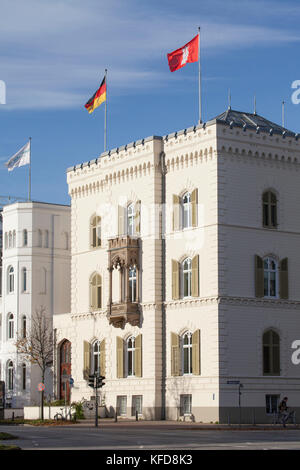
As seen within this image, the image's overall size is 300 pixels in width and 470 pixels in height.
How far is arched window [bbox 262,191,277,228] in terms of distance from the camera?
62.7 metres

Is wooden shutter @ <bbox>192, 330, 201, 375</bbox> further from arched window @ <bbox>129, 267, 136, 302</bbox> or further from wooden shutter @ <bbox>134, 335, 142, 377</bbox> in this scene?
arched window @ <bbox>129, 267, 136, 302</bbox>

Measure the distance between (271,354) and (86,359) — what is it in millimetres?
14913

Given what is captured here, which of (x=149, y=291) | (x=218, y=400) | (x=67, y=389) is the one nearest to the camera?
(x=218, y=400)

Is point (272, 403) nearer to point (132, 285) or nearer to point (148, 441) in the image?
point (132, 285)

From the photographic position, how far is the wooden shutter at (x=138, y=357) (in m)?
64.8

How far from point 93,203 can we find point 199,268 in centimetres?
1280

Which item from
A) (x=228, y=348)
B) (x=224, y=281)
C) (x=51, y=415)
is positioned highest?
(x=224, y=281)

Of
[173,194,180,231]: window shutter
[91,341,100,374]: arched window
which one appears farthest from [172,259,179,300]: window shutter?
[91,341,100,374]: arched window

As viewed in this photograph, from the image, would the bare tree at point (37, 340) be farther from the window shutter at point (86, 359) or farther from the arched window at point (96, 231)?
the arched window at point (96, 231)
